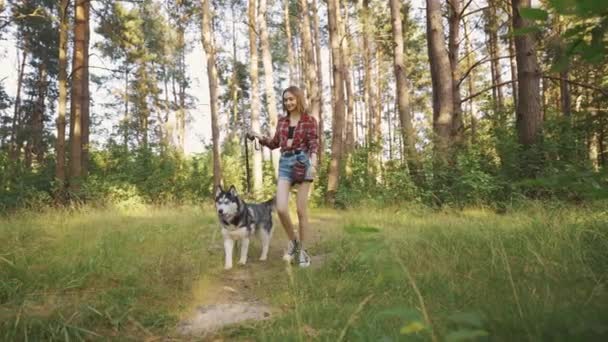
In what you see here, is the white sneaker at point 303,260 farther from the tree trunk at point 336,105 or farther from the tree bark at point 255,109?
the tree bark at point 255,109

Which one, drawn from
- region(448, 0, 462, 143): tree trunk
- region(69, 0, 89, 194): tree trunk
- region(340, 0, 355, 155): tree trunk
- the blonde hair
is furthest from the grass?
region(340, 0, 355, 155): tree trunk

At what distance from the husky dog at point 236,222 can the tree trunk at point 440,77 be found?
5.70m

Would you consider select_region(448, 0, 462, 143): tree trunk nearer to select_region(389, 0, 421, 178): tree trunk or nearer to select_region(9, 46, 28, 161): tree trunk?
select_region(389, 0, 421, 178): tree trunk

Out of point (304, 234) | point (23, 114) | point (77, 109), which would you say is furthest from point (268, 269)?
point (23, 114)

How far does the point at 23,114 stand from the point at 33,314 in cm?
3343

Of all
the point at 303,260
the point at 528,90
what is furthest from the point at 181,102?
the point at 303,260

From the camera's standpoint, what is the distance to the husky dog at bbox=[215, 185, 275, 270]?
5020 mm

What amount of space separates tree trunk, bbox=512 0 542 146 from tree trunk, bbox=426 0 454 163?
1.56 m

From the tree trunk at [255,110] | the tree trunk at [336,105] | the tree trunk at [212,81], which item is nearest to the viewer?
the tree trunk at [336,105]

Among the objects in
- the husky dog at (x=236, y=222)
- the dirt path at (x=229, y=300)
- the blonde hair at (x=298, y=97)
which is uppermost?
the blonde hair at (x=298, y=97)

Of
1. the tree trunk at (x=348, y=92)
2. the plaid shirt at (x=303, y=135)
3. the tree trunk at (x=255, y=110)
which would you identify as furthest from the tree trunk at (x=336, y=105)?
the plaid shirt at (x=303, y=135)

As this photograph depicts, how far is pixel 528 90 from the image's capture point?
8.30m

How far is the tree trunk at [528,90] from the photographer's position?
323 inches

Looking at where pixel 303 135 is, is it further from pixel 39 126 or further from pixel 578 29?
pixel 39 126
